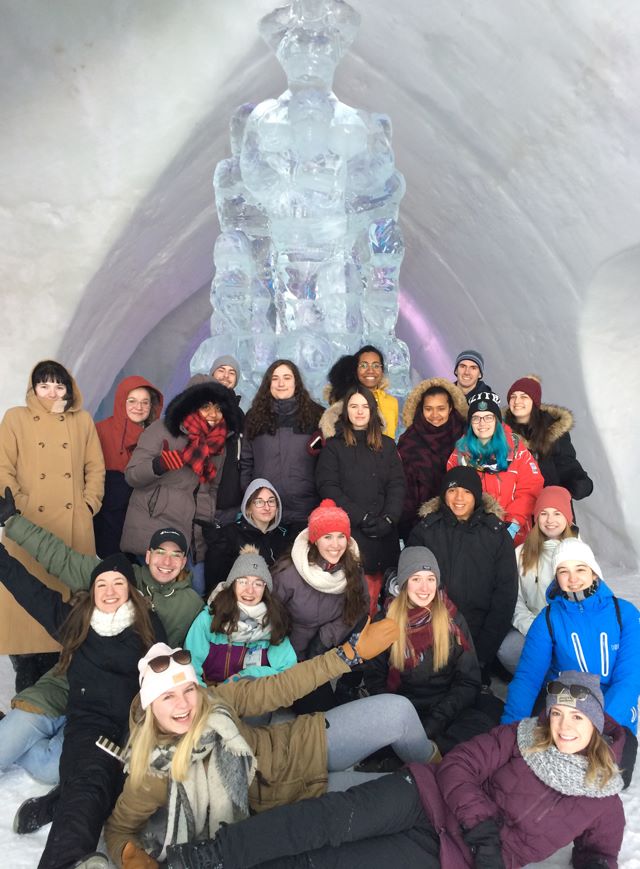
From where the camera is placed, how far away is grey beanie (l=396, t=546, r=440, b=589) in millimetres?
2477

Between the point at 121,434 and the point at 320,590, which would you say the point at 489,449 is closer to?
the point at 320,590

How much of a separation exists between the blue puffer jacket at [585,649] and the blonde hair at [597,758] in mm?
516

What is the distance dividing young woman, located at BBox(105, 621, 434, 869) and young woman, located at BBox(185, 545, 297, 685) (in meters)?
0.24

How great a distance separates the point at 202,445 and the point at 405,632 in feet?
3.62

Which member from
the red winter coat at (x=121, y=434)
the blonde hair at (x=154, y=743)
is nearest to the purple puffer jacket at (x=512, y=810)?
the blonde hair at (x=154, y=743)

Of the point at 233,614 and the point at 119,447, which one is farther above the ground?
the point at 119,447

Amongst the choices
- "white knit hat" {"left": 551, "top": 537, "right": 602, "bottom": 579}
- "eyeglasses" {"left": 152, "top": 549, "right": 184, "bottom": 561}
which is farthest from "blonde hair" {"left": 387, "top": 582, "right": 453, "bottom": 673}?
"eyeglasses" {"left": 152, "top": 549, "right": 184, "bottom": 561}

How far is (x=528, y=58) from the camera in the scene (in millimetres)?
4418

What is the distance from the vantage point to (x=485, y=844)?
1.76m

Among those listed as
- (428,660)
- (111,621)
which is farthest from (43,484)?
(428,660)

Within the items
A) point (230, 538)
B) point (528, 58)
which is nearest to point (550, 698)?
point (230, 538)

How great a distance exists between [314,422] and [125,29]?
335 cm

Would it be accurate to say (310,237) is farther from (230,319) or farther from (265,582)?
(265,582)

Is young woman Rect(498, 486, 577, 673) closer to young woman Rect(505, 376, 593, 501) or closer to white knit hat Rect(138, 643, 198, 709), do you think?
young woman Rect(505, 376, 593, 501)
